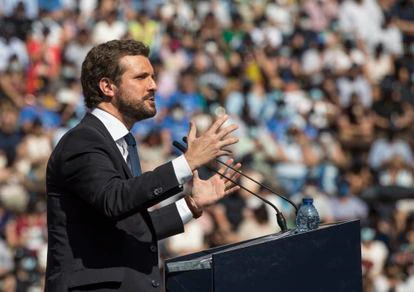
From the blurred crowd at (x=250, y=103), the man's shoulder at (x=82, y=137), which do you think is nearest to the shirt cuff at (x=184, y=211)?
the man's shoulder at (x=82, y=137)

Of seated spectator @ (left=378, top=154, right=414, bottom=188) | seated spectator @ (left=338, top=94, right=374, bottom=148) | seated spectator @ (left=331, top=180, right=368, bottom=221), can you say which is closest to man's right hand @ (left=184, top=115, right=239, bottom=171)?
seated spectator @ (left=331, top=180, right=368, bottom=221)

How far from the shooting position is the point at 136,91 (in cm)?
372

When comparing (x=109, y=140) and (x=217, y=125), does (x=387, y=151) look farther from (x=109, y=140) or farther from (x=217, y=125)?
(x=217, y=125)

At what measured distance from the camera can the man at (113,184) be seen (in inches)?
134

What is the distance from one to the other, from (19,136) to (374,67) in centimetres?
570

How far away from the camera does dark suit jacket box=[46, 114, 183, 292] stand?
11.2 ft

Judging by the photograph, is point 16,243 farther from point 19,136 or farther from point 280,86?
point 280,86

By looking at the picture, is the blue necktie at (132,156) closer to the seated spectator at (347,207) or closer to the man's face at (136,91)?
the man's face at (136,91)

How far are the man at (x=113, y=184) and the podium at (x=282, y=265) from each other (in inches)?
7.2

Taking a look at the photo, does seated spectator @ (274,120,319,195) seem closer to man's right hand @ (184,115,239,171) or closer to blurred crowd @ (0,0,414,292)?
blurred crowd @ (0,0,414,292)

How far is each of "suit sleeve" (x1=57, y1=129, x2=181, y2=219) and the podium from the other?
0.24m

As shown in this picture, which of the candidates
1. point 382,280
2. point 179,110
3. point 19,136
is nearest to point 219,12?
point 179,110

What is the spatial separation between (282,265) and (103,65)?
3.11ft

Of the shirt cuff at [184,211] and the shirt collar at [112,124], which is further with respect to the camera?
the shirt cuff at [184,211]
